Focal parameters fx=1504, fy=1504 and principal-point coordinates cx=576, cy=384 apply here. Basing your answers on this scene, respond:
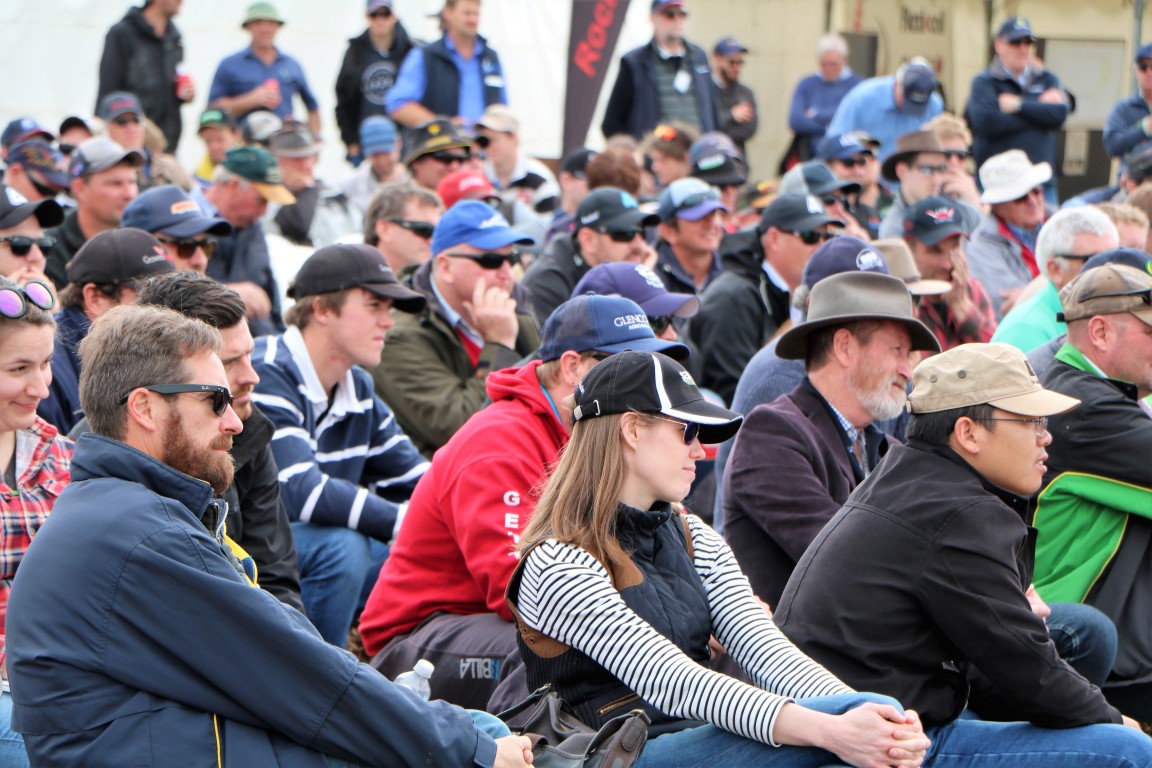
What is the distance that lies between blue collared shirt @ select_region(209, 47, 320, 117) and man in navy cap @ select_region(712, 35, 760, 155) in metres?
3.65

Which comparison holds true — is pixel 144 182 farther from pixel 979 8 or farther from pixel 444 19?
pixel 979 8

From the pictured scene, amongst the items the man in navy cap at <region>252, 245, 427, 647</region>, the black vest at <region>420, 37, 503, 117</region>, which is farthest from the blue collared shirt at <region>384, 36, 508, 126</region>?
the man in navy cap at <region>252, 245, 427, 647</region>

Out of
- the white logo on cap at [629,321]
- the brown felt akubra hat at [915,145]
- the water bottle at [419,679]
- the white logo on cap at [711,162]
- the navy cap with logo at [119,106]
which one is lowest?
the water bottle at [419,679]

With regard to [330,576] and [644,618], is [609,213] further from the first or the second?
[644,618]

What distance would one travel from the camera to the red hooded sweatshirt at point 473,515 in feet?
13.3

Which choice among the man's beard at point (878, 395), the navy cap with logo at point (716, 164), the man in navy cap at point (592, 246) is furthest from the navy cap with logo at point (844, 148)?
the man's beard at point (878, 395)

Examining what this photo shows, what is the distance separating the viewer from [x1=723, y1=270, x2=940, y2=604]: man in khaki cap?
14.3 feet

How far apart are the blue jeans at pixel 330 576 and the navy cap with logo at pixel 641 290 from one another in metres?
1.21

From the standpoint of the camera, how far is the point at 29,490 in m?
3.91

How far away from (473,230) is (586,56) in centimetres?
552

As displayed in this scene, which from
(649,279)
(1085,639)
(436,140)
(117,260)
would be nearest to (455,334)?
(649,279)

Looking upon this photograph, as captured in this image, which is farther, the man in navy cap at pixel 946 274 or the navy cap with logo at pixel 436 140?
the navy cap with logo at pixel 436 140

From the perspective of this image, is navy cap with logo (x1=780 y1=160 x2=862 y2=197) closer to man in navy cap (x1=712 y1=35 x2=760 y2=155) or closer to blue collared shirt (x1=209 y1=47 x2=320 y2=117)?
man in navy cap (x1=712 y1=35 x2=760 y2=155)

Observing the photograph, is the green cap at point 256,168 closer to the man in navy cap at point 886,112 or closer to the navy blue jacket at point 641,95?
the navy blue jacket at point 641,95
